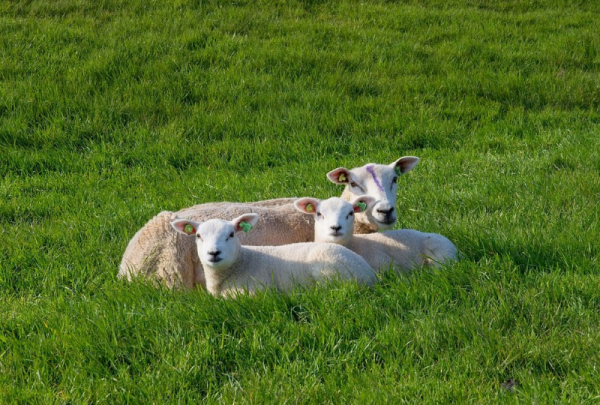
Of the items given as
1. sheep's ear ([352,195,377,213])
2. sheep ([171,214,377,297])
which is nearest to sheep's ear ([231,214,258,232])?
sheep ([171,214,377,297])

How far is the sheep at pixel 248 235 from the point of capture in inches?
201

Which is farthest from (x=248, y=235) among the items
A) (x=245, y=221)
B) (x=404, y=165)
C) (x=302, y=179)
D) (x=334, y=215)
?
(x=302, y=179)

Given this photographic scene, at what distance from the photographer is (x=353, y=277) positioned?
14.6 ft

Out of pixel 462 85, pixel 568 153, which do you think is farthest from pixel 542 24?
pixel 568 153

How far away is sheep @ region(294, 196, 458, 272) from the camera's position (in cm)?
489

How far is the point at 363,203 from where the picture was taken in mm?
5188

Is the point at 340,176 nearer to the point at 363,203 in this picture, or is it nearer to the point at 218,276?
the point at 363,203

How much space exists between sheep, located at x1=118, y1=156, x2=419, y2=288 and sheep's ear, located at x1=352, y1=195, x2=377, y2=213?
6 cm

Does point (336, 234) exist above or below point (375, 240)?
above

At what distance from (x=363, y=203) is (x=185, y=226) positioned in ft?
4.10

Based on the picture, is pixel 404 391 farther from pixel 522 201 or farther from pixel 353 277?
pixel 522 201

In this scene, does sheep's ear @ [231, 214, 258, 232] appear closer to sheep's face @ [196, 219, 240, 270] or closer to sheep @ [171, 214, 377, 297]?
sheep @ [171, 214, 377, 297]

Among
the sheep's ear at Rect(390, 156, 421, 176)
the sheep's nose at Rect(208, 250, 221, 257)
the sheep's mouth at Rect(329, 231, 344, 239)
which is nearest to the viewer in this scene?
the sheep's nose at Rect(208, 250, 221, 257)

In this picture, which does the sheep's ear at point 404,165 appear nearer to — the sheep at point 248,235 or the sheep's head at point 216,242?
the sheep at point 248,235
